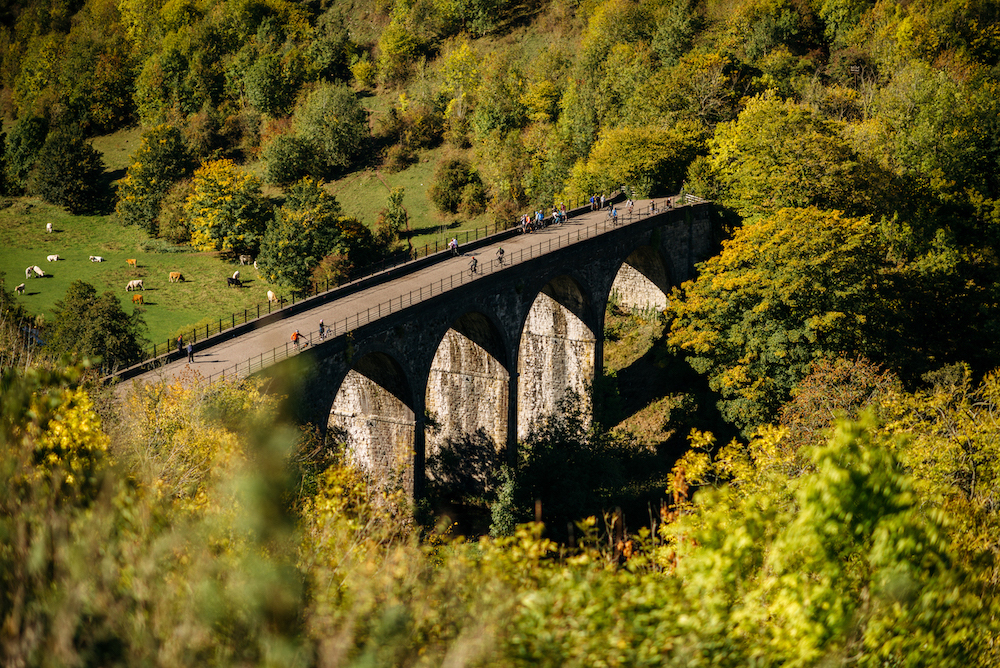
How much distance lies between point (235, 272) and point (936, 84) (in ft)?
175

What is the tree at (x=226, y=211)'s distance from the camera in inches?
2712

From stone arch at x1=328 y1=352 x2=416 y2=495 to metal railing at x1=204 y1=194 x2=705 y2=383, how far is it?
7.68ft

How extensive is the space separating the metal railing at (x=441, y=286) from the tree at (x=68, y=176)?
55.6 meters

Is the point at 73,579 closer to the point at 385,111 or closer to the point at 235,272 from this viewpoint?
the point at 235,272

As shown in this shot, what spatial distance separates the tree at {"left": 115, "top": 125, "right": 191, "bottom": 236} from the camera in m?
78.7

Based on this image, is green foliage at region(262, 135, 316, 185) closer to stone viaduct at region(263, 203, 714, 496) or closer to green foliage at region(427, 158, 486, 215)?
green foliage at region(427, 158, 486, 215)

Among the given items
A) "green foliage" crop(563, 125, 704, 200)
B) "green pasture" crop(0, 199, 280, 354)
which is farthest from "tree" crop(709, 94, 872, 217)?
"green pasture" crop(0, 199, 280, 354)

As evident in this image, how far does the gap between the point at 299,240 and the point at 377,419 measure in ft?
89.5

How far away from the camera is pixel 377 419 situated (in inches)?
1395

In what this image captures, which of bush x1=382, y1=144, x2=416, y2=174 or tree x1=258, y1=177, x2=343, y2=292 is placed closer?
tree x1=258, y1=177, x2=343, y2=292

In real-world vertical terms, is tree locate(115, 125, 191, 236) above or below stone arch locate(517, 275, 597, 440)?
above

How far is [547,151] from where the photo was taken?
72750 millimetres

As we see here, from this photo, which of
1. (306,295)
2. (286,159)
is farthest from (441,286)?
(286,159)

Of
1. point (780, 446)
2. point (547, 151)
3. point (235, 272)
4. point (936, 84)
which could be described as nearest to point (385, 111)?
point (547, 151)
